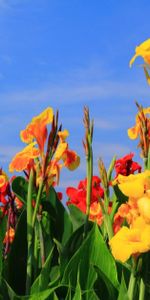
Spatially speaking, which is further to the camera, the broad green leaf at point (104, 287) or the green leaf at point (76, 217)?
the green leaf at point (76, 217)

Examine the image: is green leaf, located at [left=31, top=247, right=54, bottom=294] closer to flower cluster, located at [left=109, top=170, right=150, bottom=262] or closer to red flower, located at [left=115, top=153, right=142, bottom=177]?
flower cluster, located at [left=109, top=170, right=150, bottom=262]

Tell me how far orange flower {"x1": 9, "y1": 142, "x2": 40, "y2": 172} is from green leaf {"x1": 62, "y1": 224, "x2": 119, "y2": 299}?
0.36m

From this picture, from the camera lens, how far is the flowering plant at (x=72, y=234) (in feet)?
4.43

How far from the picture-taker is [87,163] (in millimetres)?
1764

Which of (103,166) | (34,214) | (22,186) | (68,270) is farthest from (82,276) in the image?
(22,186)

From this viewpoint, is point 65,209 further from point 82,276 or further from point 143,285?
point 143,285

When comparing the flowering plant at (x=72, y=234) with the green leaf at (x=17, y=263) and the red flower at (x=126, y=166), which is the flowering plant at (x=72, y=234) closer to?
the green leaf at (x=17, y=263)

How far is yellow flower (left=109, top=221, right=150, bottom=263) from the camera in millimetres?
1261

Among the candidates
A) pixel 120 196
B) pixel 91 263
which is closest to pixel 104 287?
pixel 91 263

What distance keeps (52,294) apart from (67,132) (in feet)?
1.65

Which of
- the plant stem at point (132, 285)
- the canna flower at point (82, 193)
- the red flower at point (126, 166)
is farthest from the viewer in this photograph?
the red flower at point (126, 166)

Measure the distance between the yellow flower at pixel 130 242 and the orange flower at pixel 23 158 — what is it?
1.92 ft

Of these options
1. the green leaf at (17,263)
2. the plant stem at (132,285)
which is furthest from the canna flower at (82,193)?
the plant stem at (132,285)

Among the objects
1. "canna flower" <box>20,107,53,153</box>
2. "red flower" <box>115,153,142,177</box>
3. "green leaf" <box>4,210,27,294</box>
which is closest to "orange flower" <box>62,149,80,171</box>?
"canna flower" <box>20,107,53,153</box>
